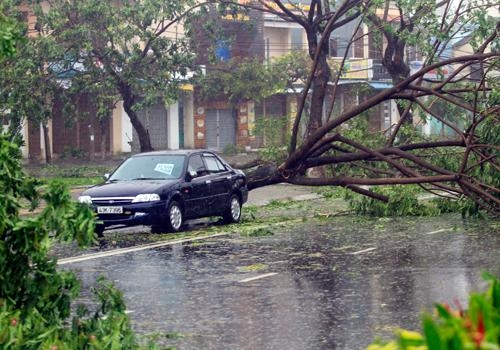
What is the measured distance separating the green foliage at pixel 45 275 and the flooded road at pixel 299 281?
152 centimetres

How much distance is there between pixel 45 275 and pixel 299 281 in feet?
17.4

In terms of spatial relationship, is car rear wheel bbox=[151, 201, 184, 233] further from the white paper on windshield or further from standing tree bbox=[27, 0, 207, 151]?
standing tree bbox=[27, 0, 207, 151]

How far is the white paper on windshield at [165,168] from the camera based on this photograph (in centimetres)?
1949

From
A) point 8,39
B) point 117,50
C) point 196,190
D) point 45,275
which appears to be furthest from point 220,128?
point 45,275

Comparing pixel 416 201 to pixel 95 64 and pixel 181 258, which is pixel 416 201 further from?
pixel 95 64

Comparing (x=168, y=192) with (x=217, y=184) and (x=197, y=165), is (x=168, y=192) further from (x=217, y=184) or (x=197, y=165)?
(x=217, y=184)

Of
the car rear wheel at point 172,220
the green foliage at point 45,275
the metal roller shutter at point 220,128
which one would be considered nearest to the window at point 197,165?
the car rear wheel at point 172,220

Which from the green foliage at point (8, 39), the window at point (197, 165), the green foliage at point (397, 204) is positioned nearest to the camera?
the green foliage at point (8, 39)

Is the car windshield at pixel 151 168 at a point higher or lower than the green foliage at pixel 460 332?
lower

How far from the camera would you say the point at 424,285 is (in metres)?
11.6

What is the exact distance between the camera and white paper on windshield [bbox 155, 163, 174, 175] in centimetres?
1949

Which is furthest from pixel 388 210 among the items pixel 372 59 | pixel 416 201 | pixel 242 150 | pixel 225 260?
pixel 372 59

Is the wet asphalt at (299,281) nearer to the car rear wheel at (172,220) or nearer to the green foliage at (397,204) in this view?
the car rear wheel at (172,220)

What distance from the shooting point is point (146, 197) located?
18031 millimetres
